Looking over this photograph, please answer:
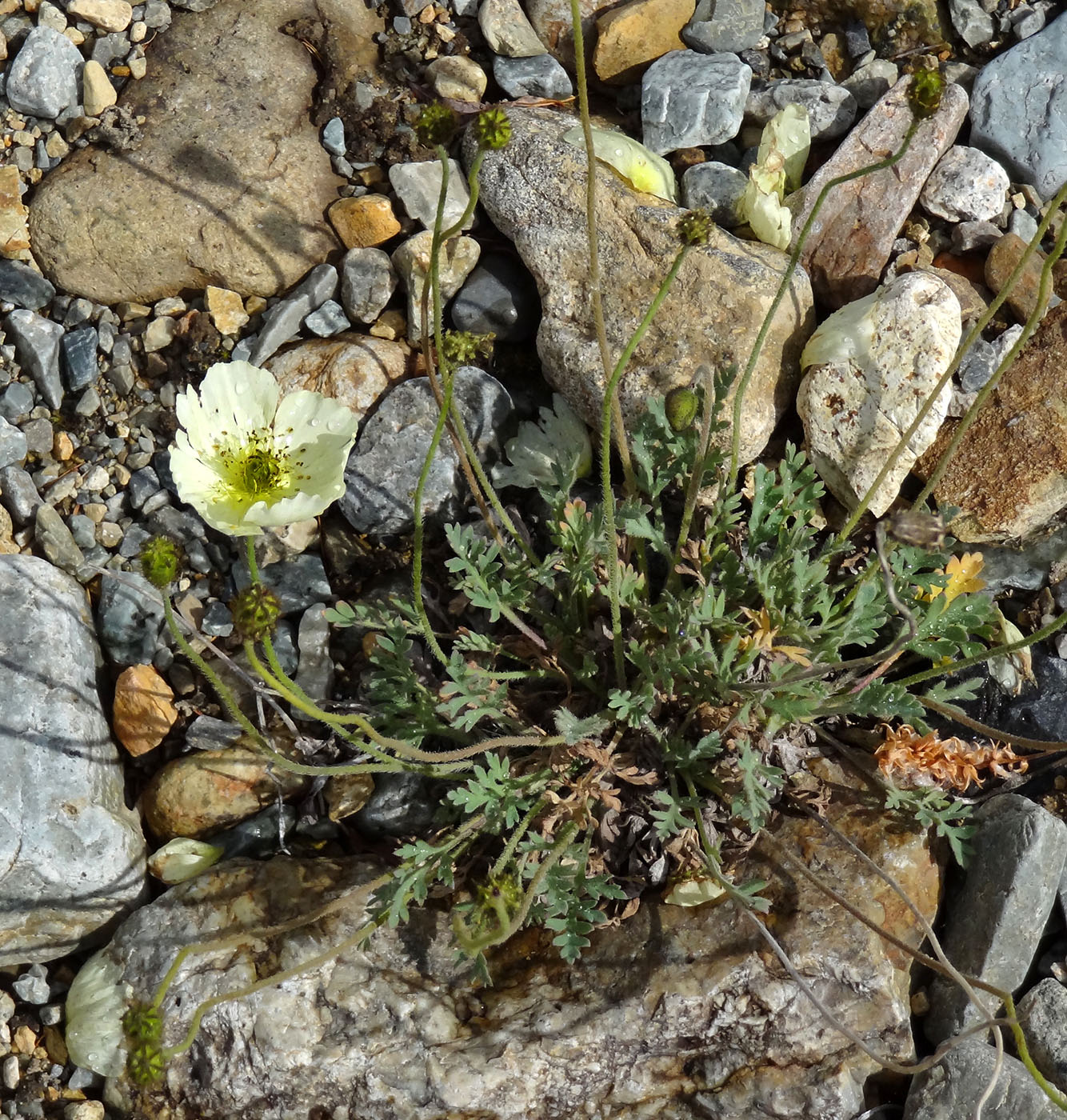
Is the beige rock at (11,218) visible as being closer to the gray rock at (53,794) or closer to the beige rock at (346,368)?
the beige rock at (346,368)

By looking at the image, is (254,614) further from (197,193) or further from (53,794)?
(197,193)

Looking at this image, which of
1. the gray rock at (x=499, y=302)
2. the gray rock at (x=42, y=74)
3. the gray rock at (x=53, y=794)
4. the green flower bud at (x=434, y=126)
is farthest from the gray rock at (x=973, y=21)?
the gray rock at (x=53, y=794)

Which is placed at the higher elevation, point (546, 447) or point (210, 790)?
point (546, 447)

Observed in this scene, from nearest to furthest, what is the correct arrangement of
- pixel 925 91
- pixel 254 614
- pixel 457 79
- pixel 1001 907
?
1. pixel 254 614
2. pixel 925 91
3. pixel 1001 907
4. pixel 457 79

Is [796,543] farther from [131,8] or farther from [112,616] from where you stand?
[131,8]

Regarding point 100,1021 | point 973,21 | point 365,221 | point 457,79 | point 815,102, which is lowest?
point 100,1021

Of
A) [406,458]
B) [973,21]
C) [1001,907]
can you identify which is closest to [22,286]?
[406,458]
